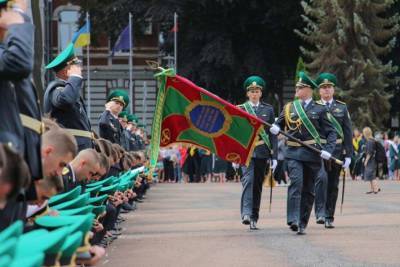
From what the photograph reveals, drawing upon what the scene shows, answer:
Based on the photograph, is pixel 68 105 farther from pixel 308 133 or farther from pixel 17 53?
pixel 308 133

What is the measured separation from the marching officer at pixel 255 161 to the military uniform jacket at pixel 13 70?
9.30m

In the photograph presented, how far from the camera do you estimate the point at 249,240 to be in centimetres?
1365

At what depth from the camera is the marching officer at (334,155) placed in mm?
16141

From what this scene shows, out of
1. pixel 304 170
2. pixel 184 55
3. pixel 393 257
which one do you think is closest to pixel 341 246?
pixel 393 257

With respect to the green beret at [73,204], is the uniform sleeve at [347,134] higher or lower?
lower

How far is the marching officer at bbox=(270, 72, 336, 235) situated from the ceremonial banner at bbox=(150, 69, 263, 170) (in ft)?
1.34

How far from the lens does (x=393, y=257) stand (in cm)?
1153

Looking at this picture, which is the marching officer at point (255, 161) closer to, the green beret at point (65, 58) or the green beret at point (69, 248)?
the green beret at point (65, 58)

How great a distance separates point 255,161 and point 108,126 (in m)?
1.99

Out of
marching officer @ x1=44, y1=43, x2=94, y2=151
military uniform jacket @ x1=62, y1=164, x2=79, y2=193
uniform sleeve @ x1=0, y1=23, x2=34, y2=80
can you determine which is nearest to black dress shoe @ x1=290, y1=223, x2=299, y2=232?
marching officer @ x1=44, y1=43, x2=94, y2=151

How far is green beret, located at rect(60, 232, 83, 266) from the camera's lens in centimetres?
562

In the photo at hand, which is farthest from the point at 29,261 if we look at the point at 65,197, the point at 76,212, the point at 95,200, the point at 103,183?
the point at 103,183

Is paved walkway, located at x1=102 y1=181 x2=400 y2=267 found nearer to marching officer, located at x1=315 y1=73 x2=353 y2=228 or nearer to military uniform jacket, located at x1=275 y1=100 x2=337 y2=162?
marching officer, located at x1=315 y1=73 x2=353 y2=228

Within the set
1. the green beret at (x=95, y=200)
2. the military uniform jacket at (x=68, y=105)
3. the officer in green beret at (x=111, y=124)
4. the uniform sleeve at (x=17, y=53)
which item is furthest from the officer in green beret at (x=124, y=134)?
the uniform sleeve at (x=17, y=53)
